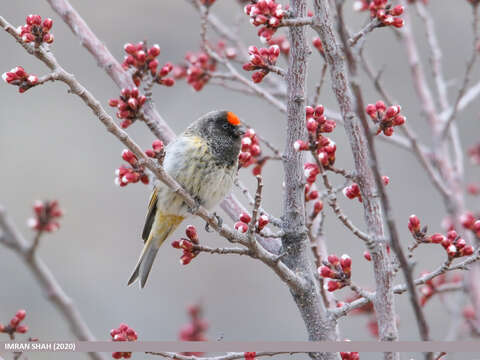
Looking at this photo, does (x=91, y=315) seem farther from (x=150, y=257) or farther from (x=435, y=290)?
(x=435, y=290)

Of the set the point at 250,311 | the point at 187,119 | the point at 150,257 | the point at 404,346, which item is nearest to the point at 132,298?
the point at 250,311

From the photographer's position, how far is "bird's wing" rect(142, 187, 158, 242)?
3163 millimetres

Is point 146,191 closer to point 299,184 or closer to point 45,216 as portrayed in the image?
point 299,184

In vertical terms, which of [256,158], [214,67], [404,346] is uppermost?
[214,67]

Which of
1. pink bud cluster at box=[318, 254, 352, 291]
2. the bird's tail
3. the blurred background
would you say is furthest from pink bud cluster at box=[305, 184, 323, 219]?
the blurred background

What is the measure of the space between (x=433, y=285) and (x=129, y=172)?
1470 mm

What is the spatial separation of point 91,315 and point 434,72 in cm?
383

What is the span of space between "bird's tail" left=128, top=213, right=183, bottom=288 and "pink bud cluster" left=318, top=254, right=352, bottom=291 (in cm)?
132

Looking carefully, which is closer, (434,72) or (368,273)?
(434,72)

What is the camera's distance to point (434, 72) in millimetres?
3371

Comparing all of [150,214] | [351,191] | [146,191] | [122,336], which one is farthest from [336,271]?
[146,191]

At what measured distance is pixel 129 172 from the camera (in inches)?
95.7

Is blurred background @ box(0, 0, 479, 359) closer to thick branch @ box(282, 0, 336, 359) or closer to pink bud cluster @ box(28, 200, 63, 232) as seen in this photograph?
thick branch @ box(282, 0, 336, 359)

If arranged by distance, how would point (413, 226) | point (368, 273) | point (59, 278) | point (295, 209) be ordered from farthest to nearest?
point (59, 278), point (368, 273), point (295, 209), point (413, 226)
